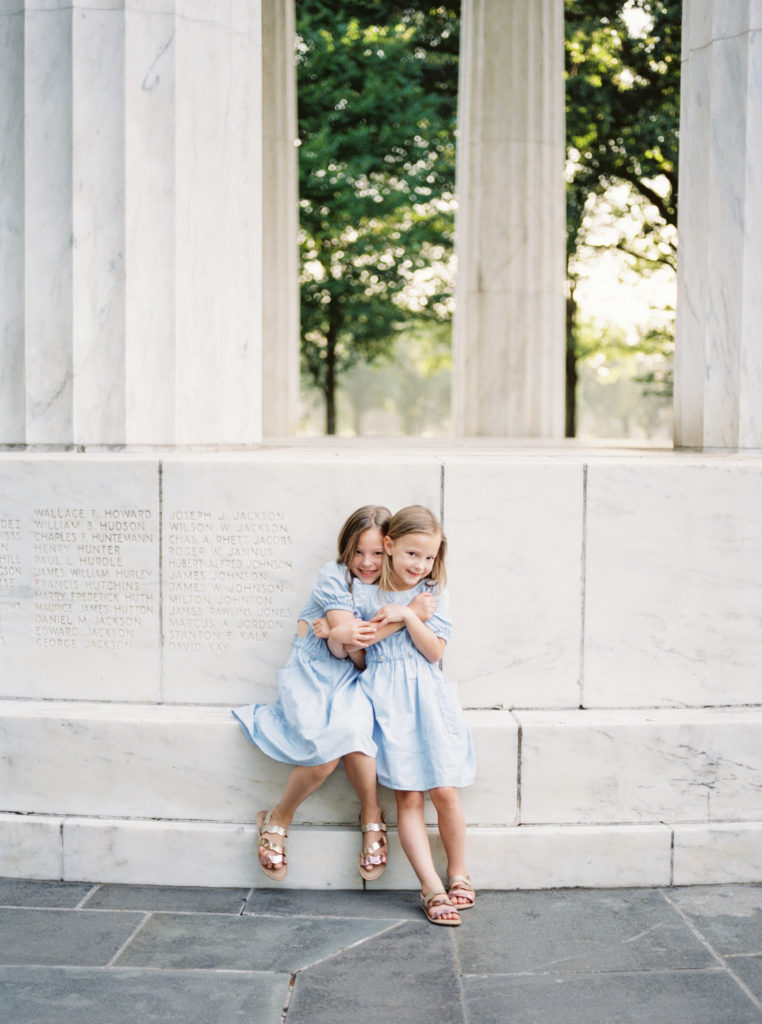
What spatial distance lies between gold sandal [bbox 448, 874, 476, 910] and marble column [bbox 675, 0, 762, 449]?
4.70 meters

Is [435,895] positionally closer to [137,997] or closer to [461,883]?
[461,883]

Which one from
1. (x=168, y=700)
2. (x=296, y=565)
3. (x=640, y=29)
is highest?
(x=640, y=29)

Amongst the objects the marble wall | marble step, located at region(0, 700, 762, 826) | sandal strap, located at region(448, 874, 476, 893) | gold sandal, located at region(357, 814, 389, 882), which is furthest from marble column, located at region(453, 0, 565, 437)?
sandal strap, located at region(448, 874, 476, 893)

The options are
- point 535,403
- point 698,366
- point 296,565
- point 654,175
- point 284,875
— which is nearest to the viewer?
point 284,875

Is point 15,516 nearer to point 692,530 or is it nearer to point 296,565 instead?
point 296,565

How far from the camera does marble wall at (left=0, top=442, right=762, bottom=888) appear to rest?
7.83 metres

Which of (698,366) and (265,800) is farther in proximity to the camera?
(698,366)

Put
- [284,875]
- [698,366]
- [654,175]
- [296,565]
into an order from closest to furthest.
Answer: [284,875], [296,565], [698,366], [654,175]

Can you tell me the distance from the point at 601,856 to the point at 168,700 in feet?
10.7

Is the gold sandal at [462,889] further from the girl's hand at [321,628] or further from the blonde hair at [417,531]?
the blonde hair at [417,531]

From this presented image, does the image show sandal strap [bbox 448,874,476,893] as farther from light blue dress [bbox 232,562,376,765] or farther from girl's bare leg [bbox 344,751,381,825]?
light blue dress [bbox 232,562,376,765]

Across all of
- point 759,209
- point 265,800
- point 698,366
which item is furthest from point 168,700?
point 759,209

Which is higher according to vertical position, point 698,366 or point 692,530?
point 698,366

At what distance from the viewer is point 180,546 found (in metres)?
8.23
